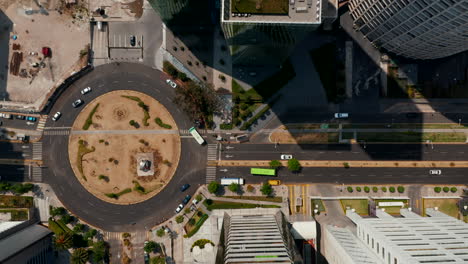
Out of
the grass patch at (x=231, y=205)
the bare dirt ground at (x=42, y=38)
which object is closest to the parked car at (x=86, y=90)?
the bare dirt ground at (x=42, y=38)

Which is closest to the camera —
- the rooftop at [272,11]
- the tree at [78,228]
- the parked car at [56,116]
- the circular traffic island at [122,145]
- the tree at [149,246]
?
the rooftop at [272,11]

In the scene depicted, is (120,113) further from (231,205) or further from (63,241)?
(231,205)

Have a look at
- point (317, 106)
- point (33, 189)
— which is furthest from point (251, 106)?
point (33, 189)

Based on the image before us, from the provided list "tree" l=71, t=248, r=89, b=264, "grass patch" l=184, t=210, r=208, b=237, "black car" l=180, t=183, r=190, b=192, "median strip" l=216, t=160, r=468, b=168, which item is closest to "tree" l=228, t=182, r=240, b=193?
"median strip" l=216, t=160, r=468, b=168

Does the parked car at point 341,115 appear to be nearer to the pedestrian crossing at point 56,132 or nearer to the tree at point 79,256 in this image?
the pedestrian crossing at point 56,132

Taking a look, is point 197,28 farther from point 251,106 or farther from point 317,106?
point 317,106

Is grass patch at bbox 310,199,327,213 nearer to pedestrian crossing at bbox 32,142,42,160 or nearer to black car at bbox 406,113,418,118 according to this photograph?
black car at bbox 406,113,418,118
